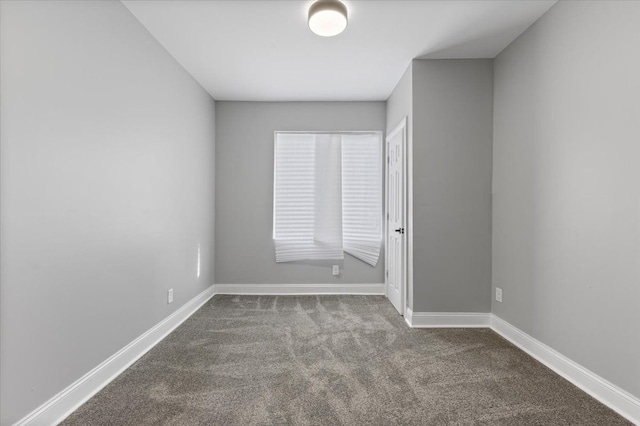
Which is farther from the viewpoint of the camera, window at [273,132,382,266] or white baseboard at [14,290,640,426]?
window at [273,132,382,266]

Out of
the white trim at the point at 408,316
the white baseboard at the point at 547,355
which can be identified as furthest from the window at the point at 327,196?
the white baseboard at the point at 547,355

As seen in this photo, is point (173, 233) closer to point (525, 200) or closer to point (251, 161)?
point (251, 161)

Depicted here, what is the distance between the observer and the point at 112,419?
1.72 m

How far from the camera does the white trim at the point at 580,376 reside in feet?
5.72

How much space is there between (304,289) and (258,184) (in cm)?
150

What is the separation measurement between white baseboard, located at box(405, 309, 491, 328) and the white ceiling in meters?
2.40

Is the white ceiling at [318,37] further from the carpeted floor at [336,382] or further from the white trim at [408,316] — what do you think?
the carpeted floor at [336,382]

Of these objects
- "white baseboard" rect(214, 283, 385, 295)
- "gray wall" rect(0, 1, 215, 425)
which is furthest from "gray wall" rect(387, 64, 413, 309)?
"gray wall" rect(0, 1, 215, 425)

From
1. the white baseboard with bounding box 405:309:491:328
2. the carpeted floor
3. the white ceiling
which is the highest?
the white ceiling

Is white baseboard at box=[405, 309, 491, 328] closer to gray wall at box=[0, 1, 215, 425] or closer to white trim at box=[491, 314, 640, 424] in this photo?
white trim at box=[491, 314, 640, 424]

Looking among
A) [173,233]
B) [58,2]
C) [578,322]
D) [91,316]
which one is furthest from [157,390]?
[578,322]

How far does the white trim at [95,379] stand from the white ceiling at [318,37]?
2383 mm

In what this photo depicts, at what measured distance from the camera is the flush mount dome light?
7.35 feet

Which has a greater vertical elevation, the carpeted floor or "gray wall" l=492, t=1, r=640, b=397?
"gray wall" l=492, t=1, r=640, b=397
